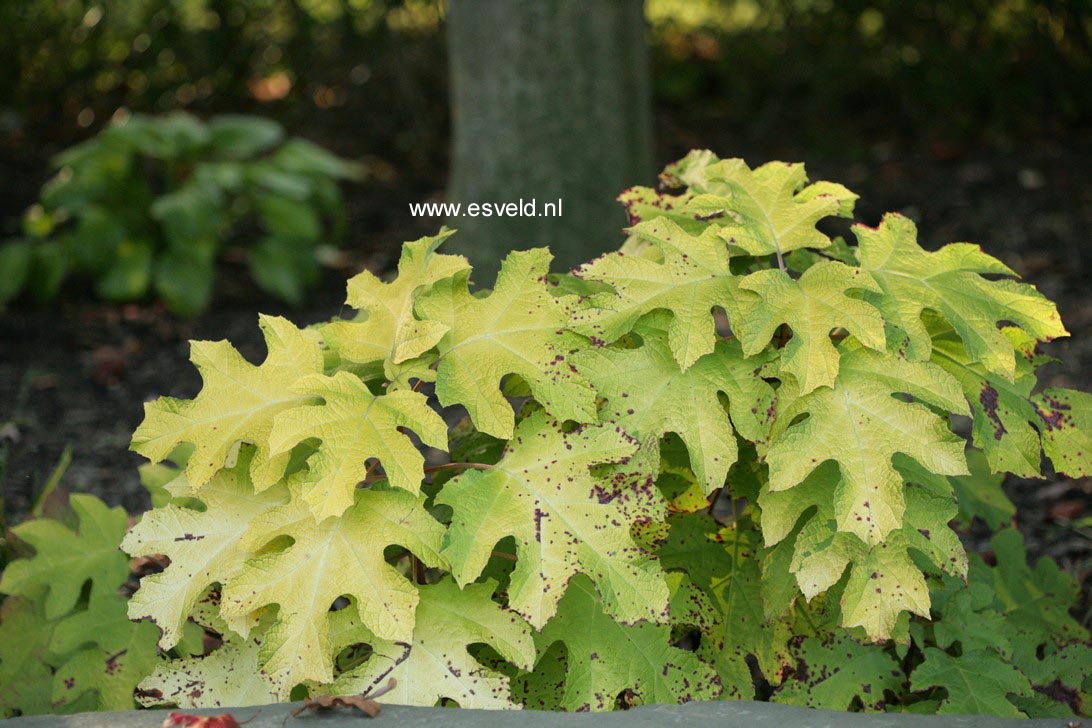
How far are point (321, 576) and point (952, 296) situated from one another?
3.38 ft

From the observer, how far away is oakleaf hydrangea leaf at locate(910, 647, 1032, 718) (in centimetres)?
170

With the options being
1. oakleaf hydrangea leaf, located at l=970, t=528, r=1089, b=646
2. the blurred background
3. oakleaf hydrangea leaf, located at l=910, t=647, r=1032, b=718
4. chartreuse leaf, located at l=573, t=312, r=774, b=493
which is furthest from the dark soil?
chartreuse leaf, located at l=573, t=312, r=774, b=493

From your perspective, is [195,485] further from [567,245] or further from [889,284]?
[567,245]

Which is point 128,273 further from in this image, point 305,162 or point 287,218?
point 305,162

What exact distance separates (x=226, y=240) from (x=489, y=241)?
2.10 meters

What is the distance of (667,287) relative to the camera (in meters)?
1.63

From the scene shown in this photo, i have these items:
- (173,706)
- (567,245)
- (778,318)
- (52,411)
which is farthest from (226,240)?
(778,318)

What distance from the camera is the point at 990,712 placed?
1.69 meters

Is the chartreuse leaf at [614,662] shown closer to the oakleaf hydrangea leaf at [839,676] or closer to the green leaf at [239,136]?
the oakleaf hydrangea leaf at [839,676]

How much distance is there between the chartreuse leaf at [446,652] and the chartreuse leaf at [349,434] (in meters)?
0.22

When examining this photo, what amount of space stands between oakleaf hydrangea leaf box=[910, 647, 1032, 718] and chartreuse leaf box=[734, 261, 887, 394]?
0.57 m

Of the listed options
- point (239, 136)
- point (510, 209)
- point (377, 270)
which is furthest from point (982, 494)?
point (239, 136)

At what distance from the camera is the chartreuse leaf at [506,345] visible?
157 cm

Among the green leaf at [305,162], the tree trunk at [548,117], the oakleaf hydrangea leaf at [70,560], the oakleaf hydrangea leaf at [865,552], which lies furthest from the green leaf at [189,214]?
the oakleaf hydrangea leaf at [865,552]
